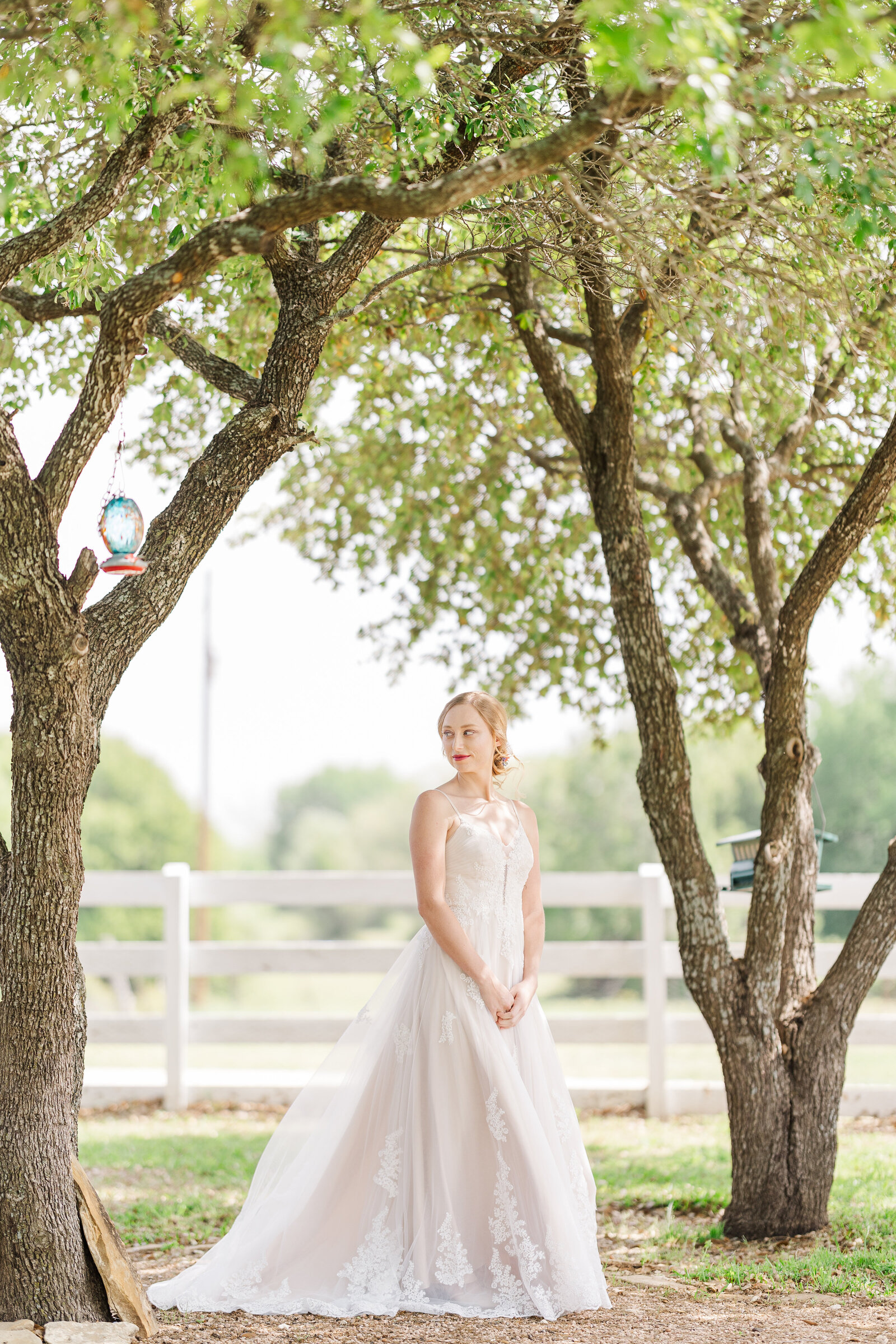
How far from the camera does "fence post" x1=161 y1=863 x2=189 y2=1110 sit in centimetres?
787

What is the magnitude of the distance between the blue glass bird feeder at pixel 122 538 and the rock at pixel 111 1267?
5.58 feet

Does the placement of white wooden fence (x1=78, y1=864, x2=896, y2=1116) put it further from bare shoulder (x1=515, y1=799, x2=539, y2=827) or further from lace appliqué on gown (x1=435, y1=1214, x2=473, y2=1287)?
lace appliqué on gown (x1=435, y1=1214, x2=473, y2=1287)

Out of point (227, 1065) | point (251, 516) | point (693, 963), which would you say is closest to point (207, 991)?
point (227, 1065)

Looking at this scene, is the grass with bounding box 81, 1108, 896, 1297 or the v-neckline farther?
the grass with bounding box 81, 1108, 896, 1297

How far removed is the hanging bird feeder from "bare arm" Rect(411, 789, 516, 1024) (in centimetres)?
125

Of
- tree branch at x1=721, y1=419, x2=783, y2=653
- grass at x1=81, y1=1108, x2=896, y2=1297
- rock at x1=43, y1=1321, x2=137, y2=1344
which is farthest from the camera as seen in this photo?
tree branch at x1=721, y1=419, x2=783, y2=653

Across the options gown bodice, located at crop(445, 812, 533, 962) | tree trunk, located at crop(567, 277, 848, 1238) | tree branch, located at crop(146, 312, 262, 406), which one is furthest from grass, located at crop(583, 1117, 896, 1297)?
tree branch, located at crop(146, 312, 262, 406)

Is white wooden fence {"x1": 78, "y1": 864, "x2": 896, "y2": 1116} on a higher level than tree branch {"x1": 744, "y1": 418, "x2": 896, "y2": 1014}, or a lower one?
lower

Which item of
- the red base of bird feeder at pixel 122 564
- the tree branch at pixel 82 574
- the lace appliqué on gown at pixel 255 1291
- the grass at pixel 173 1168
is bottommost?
the grass at pixel 173 1168

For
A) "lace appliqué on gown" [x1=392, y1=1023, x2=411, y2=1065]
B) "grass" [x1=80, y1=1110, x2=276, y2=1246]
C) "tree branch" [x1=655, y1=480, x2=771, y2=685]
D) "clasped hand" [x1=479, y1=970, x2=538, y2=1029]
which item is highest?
"tree branch" [x1=655, y1=480, x2=771, y2=685]

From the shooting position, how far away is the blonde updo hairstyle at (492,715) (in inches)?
Result: 174

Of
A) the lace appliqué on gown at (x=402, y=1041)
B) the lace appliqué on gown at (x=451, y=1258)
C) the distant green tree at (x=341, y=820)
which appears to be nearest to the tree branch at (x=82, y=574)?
the lace appliqué on gown at (x=402, y=1041)

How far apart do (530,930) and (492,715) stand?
79cm

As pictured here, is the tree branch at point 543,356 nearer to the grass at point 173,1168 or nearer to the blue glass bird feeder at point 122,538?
the blue glass bird feeder at point 122,538
